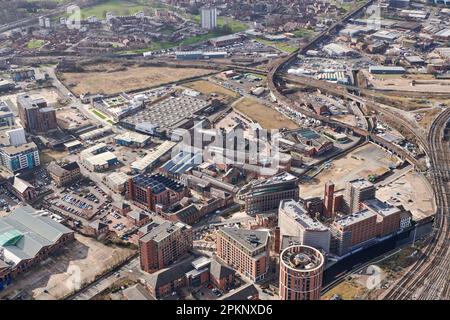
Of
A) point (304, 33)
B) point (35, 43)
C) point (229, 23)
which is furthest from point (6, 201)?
point (229, 23)

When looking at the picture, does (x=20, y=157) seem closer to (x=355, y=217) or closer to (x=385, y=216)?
(x=355, y=217)

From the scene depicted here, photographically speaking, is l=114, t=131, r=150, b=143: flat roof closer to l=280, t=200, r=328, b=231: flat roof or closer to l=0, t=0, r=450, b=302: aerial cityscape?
l=0, t=0, r=450, b=302: aerial cityscape

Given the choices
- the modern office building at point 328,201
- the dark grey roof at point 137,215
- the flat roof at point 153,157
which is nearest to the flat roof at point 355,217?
the modern office building at point 328,201

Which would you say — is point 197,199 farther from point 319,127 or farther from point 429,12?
point 429,12

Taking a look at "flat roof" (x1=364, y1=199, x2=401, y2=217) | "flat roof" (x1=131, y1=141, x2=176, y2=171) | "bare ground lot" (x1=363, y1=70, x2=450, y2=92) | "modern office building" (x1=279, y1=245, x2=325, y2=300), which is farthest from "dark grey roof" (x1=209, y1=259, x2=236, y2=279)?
"bare ground lot" (x1=363, y1=70, x2=450, y2=92)

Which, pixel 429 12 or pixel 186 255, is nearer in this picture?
pixel 186 255
